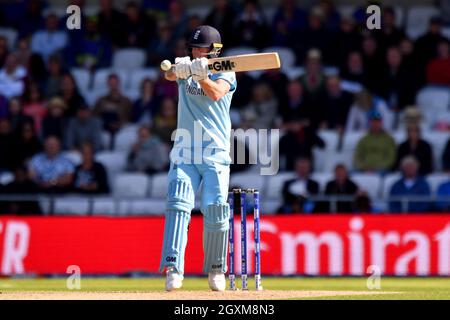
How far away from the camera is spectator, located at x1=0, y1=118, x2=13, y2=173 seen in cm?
1980

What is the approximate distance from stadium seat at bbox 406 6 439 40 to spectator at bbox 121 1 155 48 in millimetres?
4535

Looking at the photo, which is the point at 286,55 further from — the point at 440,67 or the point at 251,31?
the point at 440,67

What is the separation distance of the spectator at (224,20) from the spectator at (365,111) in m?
2.73

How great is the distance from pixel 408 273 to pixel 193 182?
687cm

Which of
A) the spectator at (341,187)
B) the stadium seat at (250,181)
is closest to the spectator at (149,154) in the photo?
the stadium seat at (250,181)

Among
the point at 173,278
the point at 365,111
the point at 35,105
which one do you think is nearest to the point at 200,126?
the point at 173,278

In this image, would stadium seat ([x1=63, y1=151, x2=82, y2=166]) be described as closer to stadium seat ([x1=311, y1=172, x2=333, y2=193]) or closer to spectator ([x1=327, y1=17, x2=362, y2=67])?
stadium seat ([x1=311, y1=172, x2=333, y2=193])

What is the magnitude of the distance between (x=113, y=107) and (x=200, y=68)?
1032 cm

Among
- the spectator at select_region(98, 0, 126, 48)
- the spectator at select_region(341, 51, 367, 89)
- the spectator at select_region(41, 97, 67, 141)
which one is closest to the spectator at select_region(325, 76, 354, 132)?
the spectator at select_region(341, 51, 367, 89)

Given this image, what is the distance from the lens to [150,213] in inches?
713

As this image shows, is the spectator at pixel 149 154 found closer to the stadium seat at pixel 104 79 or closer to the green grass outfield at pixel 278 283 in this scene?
the stadium seat at pixel 104 79

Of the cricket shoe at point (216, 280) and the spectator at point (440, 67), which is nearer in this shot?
the cricket shoe at point (216, 280)

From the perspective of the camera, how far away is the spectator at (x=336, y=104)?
63.3ft
